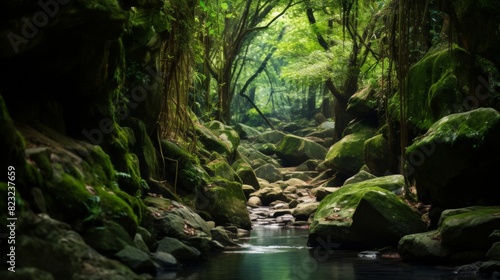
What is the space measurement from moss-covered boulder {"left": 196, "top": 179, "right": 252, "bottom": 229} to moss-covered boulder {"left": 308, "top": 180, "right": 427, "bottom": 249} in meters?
2.55

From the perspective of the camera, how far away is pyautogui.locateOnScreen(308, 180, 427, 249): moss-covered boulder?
9.70 m

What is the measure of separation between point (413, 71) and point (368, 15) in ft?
17.9

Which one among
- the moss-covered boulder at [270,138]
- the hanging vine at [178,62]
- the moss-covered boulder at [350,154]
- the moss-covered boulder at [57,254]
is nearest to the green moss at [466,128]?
the hanging vine at [178,62]

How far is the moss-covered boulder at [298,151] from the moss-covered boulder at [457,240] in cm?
1643

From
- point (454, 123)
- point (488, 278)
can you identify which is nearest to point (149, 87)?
point (454, 123)

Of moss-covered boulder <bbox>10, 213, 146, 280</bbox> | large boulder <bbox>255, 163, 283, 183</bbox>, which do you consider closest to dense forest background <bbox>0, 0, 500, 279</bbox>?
moss-covered boulder <bbox>10, 213, 146, 280</bbox>

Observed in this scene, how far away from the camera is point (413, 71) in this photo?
13.0 m

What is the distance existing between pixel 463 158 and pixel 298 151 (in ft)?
53.5

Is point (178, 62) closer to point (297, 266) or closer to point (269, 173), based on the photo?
point (297, 266)

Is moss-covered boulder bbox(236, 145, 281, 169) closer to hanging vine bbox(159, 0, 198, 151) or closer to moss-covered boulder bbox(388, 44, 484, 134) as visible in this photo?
moss-covered boulder bbox(388, 44, 484, 134)

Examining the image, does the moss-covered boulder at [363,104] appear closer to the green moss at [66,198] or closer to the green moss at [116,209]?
the green moss at [116,209]

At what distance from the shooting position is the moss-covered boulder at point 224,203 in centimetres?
1234

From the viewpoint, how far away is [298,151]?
1006 inches

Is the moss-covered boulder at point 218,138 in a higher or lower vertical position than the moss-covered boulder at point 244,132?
lower
